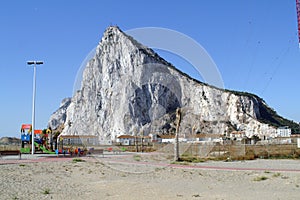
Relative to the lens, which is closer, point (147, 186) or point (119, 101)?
point (147, 186)

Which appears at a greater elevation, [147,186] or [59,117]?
[59,117]

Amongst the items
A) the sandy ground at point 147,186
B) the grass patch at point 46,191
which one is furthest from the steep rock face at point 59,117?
the grass patch at point 46,191

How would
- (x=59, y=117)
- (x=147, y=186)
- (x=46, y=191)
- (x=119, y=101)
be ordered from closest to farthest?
(x=46, y=191) → (x=147, y=186) → (x=119, y=101) → (x=59, y=117)


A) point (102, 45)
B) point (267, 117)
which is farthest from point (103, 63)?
point (267, 117)

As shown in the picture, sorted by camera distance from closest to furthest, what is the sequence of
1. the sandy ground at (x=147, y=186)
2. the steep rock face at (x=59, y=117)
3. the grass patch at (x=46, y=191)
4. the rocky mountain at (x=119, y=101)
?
the sandy ground at (x=147, y=186) → the grass patch at (x=46, y=191) → the rocky mountain at (x=119, y=101) → the steep rock face at (x=59, y=117)

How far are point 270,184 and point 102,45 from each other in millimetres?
124257

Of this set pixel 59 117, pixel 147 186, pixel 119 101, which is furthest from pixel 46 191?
pixel 59 117

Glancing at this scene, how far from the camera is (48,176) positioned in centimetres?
1638

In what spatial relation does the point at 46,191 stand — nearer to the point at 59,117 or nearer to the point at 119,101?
the point at 119,101

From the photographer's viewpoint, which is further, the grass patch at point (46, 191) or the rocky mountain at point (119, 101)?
the rocky mountain at point (119, 101)

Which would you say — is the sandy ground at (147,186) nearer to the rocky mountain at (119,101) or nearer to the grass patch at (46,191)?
the grass patch at (46,191)

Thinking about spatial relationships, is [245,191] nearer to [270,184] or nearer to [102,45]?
[270,184]

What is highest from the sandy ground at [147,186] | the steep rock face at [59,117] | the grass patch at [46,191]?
the steep rock face at [59,117]

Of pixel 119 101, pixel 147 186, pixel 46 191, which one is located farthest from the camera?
pixel 119 101
